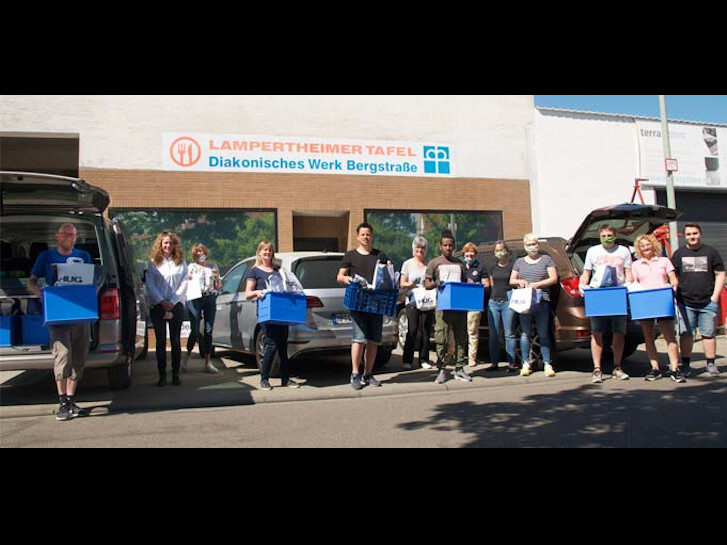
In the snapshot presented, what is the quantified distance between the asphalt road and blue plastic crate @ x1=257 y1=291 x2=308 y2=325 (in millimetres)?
871

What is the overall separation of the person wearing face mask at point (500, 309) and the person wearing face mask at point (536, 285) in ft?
0.82

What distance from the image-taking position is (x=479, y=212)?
49.5 feet

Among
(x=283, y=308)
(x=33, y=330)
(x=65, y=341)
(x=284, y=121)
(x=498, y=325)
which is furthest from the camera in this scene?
(x=284, y=121)

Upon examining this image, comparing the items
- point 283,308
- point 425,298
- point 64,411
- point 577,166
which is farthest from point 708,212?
point 64,411

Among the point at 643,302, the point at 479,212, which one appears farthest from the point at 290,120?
the point at 643,302

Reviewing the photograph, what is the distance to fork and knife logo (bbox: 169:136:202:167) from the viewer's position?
13188mm

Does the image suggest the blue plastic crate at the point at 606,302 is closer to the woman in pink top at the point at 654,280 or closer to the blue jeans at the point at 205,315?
the woman in pink top at the point at 654,280

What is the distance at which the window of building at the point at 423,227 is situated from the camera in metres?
14.5

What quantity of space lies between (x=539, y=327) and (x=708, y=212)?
12.0 meters

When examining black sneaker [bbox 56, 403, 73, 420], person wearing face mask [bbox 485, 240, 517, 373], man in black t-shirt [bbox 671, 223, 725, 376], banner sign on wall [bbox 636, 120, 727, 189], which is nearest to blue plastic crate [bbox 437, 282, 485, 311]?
person wearing face mask [bbox 485, 240, 517, 373]

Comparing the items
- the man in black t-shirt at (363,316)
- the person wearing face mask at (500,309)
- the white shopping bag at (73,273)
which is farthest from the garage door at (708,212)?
the white shopping bag at (73,273)

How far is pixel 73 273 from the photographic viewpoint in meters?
6.16

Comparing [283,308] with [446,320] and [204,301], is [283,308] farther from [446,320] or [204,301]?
[204,301]
